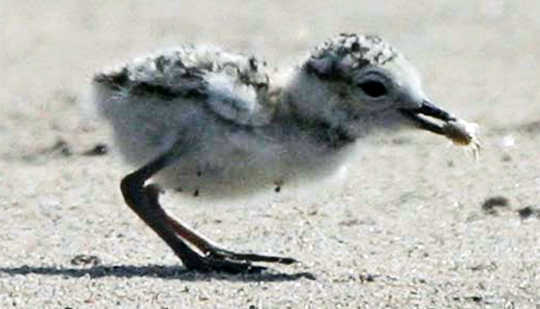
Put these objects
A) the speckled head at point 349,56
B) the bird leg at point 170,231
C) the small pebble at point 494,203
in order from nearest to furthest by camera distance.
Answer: the bird leg at point 170,231, the speckled head at point 349,56, the small pebble at point 494,203

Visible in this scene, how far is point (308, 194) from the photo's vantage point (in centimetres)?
794

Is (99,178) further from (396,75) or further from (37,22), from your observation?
(37,22)

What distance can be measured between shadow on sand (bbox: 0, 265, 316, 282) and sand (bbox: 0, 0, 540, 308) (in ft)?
0.04

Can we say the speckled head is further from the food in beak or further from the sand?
the sand

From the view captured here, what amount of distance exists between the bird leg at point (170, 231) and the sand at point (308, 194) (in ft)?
0.32

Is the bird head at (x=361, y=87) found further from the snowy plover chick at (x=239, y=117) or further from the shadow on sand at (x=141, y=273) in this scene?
the shadow on sand at (x=141, y=273)

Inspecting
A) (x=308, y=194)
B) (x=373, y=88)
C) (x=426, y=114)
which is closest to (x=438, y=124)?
(x=426, y=114)

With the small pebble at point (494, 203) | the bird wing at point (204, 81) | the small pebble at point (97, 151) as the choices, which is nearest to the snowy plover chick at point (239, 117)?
the bird wing at point (204, 81)

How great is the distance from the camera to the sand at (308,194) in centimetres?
692

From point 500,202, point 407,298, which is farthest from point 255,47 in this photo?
point 407,298

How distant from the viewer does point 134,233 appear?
8.35 m

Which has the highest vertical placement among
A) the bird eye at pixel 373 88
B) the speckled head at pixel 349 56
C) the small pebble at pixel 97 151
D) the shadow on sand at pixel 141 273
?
the speckled head at pixel 349 56

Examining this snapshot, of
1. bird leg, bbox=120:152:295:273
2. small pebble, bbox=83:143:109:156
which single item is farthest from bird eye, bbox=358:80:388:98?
small pebble, bbox=83:143:109:156

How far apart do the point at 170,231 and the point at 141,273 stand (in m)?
0.36
